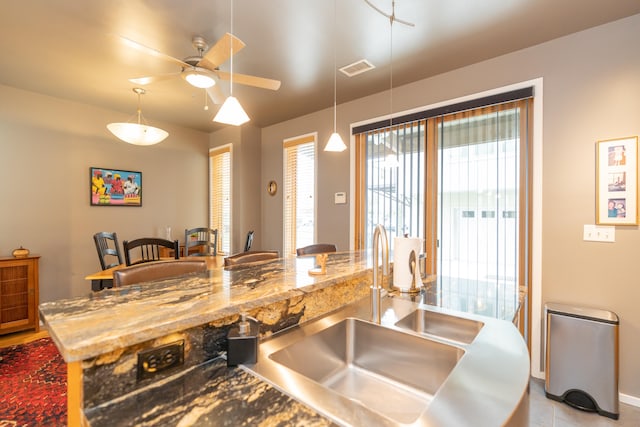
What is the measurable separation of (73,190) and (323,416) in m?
4.57

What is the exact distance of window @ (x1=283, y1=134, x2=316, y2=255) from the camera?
4160 mm

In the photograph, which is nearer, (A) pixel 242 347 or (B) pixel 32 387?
(A) pixel 242 347

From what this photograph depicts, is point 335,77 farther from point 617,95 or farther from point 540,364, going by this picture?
point 540,364

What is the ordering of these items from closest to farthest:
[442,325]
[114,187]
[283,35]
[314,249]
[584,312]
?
1. [442,325]
2. [584,312]
3. [283,35]
4. [314,249]
5. [114,187]

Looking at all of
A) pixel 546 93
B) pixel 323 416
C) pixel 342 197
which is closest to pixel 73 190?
pixel 342 197

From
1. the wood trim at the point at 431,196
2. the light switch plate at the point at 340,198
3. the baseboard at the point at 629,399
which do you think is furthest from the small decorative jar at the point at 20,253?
the baseboard at the point at 629,399

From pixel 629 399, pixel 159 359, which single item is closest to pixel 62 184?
pixel 159 359

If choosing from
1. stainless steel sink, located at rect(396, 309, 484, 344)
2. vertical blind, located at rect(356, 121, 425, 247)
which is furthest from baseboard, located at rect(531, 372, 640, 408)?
stainless steel sink, located at rect(396, 309, 484, 344)

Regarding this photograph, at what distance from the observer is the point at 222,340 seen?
87 centimetres

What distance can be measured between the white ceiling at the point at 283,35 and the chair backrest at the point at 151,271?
58.0 inches

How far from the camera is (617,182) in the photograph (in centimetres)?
213

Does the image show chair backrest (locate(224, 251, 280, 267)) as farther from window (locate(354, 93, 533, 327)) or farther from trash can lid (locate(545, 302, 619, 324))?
trash can lid (locate(545, 302, 619, 324))

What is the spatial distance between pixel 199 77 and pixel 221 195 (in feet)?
9.57

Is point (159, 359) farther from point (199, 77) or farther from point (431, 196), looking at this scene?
point (431, 196)
